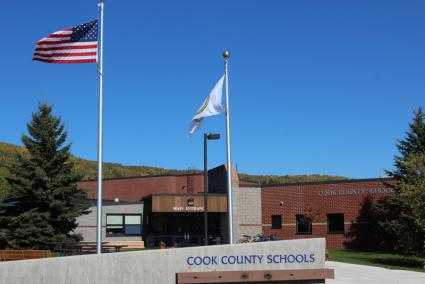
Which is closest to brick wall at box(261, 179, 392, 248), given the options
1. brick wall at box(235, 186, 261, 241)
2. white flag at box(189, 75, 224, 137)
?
brick wall at box(235, 186, 261, 241)

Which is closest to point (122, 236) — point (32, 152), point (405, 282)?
point (32, 152)

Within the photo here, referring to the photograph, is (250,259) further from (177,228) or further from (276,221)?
(177,228)

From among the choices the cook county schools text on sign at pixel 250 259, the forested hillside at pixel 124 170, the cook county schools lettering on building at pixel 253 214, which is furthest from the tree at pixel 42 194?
the forested hillside at pixel 124 170

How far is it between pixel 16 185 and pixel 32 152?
1903mm

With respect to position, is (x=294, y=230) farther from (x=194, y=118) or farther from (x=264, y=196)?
(x=194, y=118)

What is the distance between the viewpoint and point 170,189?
4981 cm

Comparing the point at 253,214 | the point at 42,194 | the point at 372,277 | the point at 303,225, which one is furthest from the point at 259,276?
the point at 253,214

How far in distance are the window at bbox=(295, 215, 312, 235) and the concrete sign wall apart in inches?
1112

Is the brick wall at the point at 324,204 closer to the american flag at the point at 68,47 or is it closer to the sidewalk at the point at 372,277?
the sidewalk at the point at 372,277

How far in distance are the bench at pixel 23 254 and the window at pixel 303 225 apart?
22.8 meters

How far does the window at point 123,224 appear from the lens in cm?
4091

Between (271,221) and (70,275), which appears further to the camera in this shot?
(271,221)

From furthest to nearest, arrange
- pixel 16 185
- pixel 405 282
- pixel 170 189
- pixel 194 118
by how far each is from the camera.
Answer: pixel 170 189, pixel 16 185, pixel 194 118, pixel 405 282

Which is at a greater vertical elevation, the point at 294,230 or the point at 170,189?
the point at 170,189
